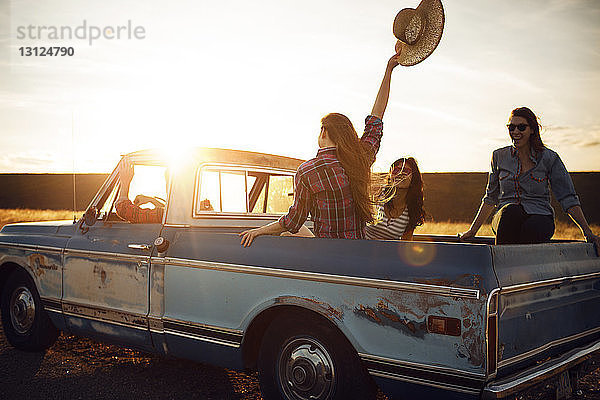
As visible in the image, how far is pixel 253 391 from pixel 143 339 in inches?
35.2

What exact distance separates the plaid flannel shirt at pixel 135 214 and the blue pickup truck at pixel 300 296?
84 millimetres

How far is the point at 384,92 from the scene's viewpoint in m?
4.63

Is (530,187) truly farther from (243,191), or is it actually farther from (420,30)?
(243,191)

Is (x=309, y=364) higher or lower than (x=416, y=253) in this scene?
lower

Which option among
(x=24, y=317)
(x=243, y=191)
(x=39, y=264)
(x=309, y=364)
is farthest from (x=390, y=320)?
(x=24, y=317)

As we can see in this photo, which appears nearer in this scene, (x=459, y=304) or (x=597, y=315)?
(x=459, y=304)

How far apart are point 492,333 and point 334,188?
130 cm

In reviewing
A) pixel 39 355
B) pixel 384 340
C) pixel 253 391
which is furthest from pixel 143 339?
pixel 384 340

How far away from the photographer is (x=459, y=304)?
111 inches

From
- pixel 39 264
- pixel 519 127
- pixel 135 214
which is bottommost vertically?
pixel 39 264

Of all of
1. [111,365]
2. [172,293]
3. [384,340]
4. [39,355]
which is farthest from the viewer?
[39,355]

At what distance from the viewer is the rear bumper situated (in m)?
2.80

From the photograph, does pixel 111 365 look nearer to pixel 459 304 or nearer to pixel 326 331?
pixel 326 331

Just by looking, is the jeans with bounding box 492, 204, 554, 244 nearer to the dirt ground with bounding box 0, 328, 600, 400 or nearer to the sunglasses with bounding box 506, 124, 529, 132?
the sunglasses with bounding box 506, 124, 529, 132
